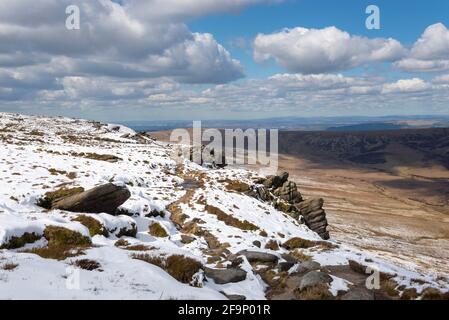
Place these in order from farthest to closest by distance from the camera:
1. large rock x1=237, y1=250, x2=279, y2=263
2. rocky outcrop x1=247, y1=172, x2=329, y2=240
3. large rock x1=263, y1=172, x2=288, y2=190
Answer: large rock x1=263, y1=172, x2=288, y2=190 → rocky outcrop x1=247, y1=172, x2=329, y2=240 → large rock x1=237, y1=250, x2=279, y2=263

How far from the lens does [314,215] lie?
54781 mm

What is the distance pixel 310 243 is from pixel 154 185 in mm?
22204

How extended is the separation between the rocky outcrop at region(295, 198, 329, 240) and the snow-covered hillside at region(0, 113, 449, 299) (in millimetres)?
9224

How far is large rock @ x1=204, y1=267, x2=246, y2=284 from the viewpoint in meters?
17.9

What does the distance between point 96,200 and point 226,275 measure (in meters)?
17.1

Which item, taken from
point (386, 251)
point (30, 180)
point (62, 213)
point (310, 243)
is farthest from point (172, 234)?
point (386, 251)

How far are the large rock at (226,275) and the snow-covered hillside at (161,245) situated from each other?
3.0 inches

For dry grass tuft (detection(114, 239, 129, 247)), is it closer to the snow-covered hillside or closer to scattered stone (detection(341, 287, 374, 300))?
the snow-covered hillside

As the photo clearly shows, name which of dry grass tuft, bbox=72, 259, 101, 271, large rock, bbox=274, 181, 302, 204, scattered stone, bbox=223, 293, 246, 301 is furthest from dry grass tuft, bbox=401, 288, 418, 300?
large rock, bbox=274, 181, 302, 204

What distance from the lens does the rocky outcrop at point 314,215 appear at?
5344 cm

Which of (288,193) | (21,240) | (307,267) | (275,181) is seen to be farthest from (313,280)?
(275,181)

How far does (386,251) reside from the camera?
8712cm

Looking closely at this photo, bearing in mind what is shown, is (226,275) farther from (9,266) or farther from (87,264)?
(9,266)
